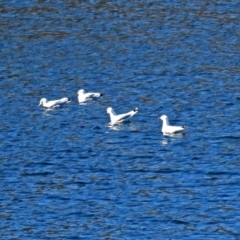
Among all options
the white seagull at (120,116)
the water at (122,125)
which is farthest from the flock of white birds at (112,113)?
the water at (122,125)

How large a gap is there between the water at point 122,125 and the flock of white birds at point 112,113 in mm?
256

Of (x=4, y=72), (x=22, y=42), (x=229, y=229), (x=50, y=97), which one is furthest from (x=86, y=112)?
(x=229, y=229)

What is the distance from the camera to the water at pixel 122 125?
92.8 feet

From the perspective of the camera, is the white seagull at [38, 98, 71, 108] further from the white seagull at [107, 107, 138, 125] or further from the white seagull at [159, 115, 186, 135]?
the white seagull at [159, 115, 186, 135]

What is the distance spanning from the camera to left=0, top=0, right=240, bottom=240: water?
28297mm

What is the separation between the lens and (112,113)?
122 feet

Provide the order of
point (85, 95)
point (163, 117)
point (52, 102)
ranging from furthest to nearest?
point (85, 95)
point (52, 102)
point (163, 117)

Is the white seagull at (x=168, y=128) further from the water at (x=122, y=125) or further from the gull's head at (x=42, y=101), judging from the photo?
the gull's head at (x=42, y=101)

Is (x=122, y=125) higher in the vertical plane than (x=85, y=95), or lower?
lower

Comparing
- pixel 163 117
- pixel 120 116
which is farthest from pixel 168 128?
pixel 120 116

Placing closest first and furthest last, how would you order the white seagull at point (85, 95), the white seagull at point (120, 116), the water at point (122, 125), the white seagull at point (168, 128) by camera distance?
the water at point (122, 125) < the white seagull at point (168, 128) < the white seagull at point (120, 116) < the white seagull at point (85, 95)

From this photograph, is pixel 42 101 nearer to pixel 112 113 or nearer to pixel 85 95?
pixel 85 95

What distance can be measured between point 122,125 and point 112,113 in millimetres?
484

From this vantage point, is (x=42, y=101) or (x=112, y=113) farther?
(x=42, y=101)
